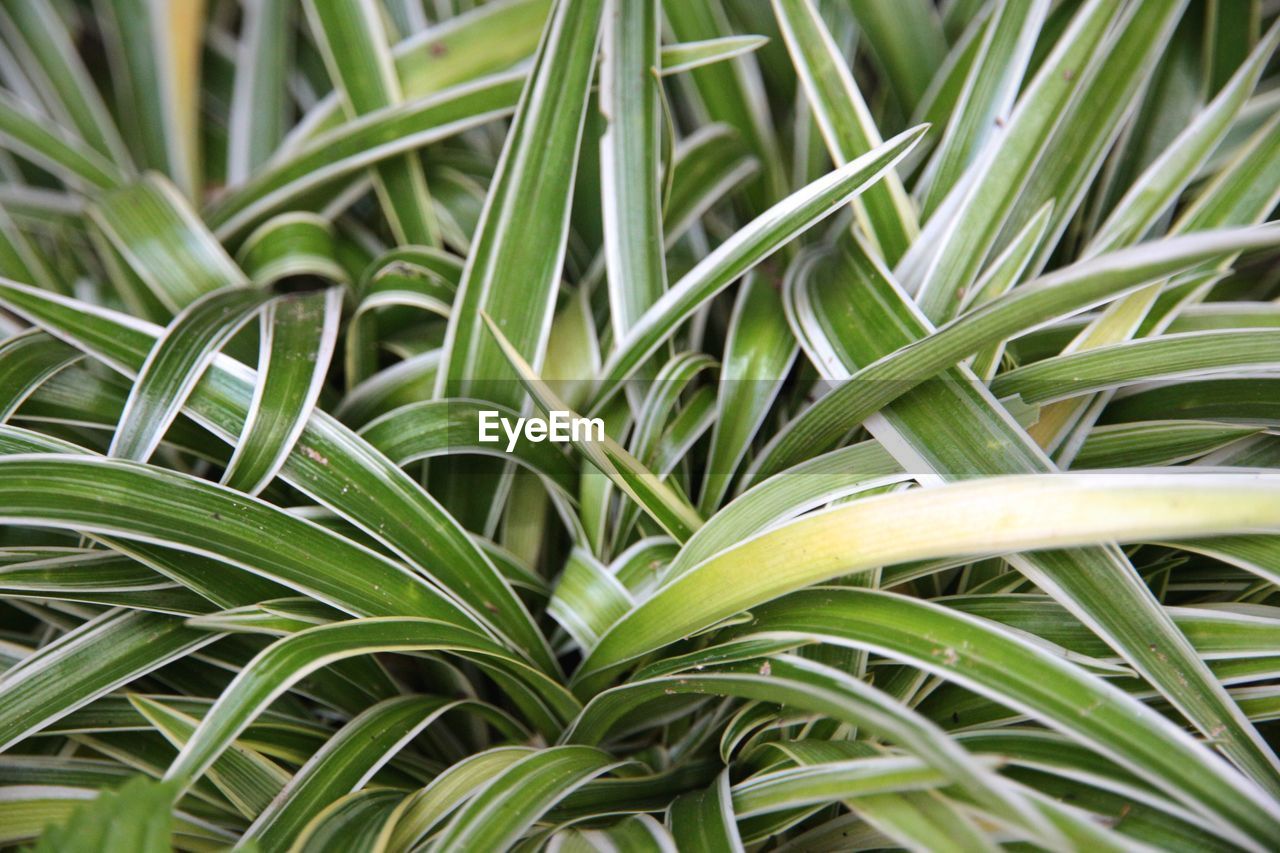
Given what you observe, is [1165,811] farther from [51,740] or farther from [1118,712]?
[51,740]

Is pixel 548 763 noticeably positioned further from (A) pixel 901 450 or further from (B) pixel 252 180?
(B) pixel 252 180

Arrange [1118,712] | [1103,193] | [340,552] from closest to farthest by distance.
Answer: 1. [1118,712]
2. [340,552]
3. [1103,193]

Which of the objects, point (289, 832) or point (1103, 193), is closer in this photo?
point (289, 832)

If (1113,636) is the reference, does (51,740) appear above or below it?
above

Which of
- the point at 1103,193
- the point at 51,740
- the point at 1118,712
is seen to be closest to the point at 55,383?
the point at 51,740

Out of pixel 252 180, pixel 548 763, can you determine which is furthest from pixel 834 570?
pixel 252 180

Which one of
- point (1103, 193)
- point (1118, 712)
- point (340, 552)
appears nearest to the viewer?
point (1118, 712)

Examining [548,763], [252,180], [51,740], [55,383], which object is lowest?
[548,763]
